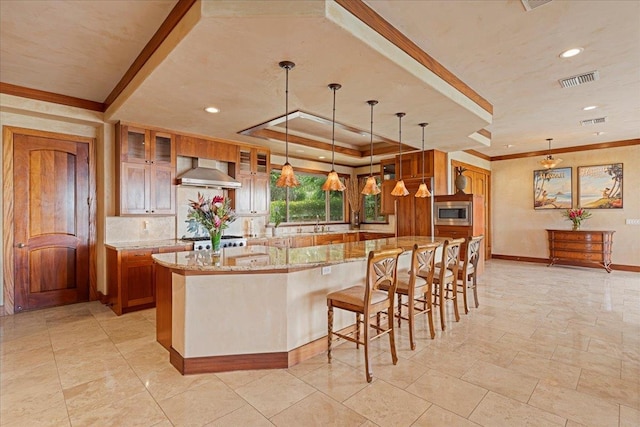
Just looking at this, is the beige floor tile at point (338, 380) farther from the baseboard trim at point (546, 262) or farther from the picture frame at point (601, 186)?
the picture frame at point (601, 186)

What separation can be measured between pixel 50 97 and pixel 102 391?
3645mm

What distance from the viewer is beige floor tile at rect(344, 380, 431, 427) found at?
6.81 ft

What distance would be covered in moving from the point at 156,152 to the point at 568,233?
27.8ft

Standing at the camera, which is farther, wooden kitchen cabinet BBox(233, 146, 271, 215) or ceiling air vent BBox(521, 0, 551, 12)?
wooden kitchen cabinet BBox(233, 146, 271, 215)

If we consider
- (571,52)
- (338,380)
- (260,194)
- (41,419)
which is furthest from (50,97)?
(571,52)

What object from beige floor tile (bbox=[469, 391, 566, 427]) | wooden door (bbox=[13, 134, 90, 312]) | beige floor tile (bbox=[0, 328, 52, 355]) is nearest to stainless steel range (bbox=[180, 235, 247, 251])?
wooden door (bbox=[13, 134, 90, 312])

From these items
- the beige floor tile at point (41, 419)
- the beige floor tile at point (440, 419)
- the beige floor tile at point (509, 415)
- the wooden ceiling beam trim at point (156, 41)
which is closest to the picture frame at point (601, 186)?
the beige floor tile at point (509, 415)

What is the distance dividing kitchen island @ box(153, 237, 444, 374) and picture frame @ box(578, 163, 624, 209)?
24.1ft

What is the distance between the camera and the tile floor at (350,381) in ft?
6.91

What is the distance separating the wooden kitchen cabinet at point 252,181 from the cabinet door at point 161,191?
42.8 inches

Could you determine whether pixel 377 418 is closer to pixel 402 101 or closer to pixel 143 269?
pixel 402 101

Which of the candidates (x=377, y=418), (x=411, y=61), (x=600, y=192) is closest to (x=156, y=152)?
(x=411, y=61)

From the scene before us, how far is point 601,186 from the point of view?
7199 mm

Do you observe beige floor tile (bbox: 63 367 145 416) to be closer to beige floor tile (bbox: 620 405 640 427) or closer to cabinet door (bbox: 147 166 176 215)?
cabinet door (bbox: 147 166 176 215)
